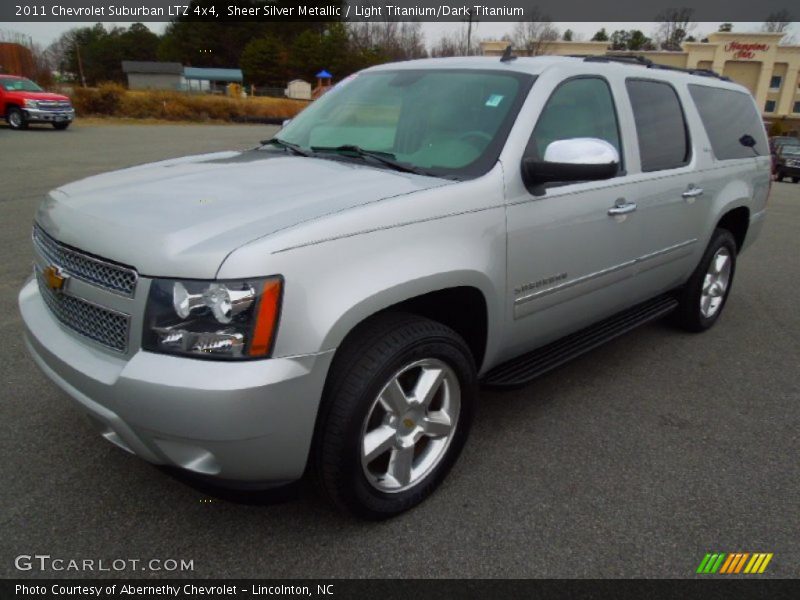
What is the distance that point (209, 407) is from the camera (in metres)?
1.85

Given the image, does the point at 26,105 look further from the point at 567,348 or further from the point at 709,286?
the point at 567,348

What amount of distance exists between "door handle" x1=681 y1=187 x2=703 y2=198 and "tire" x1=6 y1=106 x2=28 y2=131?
24.0 meters

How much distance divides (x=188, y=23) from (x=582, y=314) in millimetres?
98660

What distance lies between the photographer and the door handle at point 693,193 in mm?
3871

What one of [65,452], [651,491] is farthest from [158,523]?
[651,491]

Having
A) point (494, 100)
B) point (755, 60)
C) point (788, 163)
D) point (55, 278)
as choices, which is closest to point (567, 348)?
point (494, 100)

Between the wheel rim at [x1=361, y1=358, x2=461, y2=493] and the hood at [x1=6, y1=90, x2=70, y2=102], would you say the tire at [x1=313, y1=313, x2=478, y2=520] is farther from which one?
the hood at [x1=6, y1=90, x2=70, y2=102]

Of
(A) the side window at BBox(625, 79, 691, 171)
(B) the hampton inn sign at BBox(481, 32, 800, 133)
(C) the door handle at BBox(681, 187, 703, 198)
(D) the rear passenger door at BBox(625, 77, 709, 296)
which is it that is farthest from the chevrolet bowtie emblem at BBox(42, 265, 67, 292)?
(B) the hampton inn sign at BBox(481, 32, 800, 133)

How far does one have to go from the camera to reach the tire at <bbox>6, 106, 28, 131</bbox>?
21.8 meters

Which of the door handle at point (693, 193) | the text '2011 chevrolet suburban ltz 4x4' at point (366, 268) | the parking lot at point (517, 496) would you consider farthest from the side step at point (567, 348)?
the door handle at point (693, 193)

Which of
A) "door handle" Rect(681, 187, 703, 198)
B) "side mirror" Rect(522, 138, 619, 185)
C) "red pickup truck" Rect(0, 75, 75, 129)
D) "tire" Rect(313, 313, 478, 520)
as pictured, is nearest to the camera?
"tire" Rect(313, 313, 478, 520)

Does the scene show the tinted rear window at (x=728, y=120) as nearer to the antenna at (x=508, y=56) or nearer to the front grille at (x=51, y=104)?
the antenna at (x=508, y=56)

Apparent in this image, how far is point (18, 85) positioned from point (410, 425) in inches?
1001

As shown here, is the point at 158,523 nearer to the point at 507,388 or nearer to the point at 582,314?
the point at 507,388
